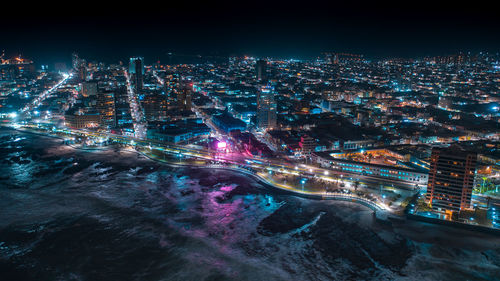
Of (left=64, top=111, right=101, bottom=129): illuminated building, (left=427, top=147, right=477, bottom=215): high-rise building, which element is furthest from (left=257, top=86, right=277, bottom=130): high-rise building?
(left=427, top=147, right=477, bottom=215): high-rise building

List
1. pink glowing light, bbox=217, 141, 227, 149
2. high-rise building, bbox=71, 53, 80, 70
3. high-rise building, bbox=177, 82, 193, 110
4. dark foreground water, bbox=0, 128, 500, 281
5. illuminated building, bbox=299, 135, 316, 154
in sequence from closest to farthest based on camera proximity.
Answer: dark foreground water, bbox=0, 128, 500, 281 → illuminated building, bbox=299, 135, 316, 154 → pink glowing light, bbox=217, 141, 227, 149 → high-rise building, bbox=177, 82, 193, 110 → high-rise building, bbox=71, 53, 80, 70

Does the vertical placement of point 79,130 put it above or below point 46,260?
above

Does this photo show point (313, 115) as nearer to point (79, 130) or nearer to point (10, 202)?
point (79, 130)

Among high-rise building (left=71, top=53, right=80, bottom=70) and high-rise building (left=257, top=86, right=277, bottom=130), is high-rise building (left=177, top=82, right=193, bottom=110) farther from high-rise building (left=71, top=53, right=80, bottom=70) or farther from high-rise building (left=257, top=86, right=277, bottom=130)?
high-rise building (left=71, top=53, right=80, bottom=70)

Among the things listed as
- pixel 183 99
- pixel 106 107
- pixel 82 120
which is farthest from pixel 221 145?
pixel 82 120

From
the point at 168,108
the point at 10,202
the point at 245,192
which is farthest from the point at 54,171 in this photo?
the point at 168,108

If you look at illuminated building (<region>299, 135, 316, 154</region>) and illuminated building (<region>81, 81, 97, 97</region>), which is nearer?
illuminated building (<region>299, 135, 316, 154</region>)

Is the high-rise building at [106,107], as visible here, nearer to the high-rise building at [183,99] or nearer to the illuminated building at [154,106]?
the illuminated building at [154,106]
